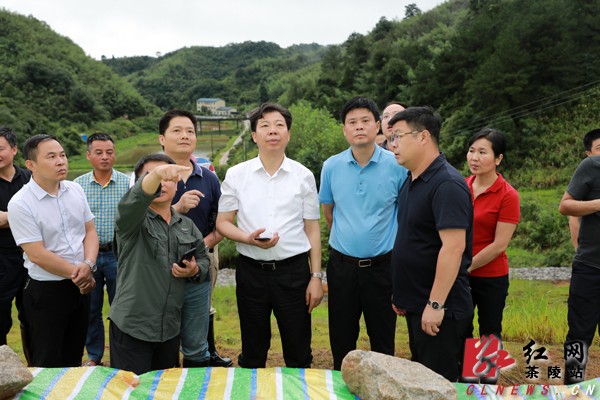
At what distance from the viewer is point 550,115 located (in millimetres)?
24656

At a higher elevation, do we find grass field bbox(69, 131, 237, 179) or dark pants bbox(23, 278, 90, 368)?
grass field bbox(69, 131, 237, 179)

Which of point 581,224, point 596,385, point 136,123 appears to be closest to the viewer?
point 596,385

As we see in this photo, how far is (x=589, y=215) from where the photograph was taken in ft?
11.4

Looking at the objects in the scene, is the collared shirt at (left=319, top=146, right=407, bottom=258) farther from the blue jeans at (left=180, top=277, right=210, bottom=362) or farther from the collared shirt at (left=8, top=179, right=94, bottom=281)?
the collared shirt at (left=8, top=179, right=94, bottom=281)

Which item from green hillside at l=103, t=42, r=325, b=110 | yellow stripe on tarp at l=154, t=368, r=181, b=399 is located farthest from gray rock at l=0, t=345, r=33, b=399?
green hillside at l=103, t=42, r=325, b=110

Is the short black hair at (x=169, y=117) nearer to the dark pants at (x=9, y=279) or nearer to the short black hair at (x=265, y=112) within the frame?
the short black hair at (x=265, y=112)

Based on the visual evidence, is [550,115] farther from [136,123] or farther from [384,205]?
[136,123]

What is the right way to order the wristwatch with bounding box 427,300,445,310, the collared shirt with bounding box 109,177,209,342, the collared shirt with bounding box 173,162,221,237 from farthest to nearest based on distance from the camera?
1. the collared shirt with bounding box 173,162,221,237
2. the collared shirt with bounding box 109,177,209,342
3. the wristwatch with bounding box 427,300,445,310

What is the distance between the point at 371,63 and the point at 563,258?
28.0 m

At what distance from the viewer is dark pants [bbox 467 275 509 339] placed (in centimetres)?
342

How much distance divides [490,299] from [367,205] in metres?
1.05

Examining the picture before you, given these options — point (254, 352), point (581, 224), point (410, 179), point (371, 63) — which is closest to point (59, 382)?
point (254, 352)

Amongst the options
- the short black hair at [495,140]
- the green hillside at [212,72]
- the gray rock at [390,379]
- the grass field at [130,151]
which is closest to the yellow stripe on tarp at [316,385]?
the gray rock at [390,379]

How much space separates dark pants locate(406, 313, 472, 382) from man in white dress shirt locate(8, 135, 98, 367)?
212 cm
